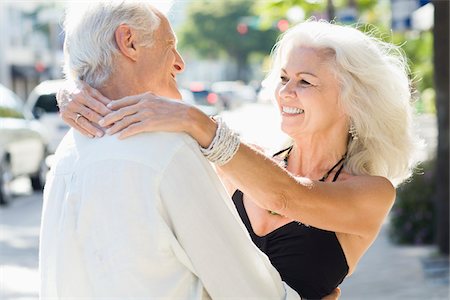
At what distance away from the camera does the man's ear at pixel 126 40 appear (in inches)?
98.5

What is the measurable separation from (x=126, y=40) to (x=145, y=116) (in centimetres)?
23

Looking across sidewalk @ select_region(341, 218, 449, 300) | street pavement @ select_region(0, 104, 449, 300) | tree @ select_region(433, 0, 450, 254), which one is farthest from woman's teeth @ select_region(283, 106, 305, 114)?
tree @ select_region(433, 0, 450, 254)

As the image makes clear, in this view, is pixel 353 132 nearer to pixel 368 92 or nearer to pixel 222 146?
pixel 368 92

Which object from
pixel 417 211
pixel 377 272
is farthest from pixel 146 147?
pixel 417 211

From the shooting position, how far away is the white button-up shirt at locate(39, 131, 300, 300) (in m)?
2.34

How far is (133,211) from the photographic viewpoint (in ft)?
7.70

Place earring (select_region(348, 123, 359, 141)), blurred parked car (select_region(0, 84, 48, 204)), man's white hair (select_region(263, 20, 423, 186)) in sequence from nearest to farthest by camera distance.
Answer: man's white hair (select_region(263, 20, 423, 186))
earring (select_region(348, 123, 359, 141))
blurred parked car (select_region(0, 84, 48, 204))

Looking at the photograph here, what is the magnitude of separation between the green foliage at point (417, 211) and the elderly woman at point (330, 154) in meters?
7.18

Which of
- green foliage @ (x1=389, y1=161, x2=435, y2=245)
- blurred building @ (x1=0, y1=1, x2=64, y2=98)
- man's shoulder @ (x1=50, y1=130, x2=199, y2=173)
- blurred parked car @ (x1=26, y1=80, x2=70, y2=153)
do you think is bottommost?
blurred building @ (x1=0, y1=1, x2=64, y2=98)

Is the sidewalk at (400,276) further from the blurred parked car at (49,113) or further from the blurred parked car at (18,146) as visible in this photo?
the blurred parked car at (49,113)

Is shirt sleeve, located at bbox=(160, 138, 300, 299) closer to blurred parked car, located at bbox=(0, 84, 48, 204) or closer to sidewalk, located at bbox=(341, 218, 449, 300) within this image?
sidewalk, located at bbox=(341, 218, 449, 300)

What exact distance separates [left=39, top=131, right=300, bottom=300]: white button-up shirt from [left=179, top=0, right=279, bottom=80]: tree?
89.8 metres

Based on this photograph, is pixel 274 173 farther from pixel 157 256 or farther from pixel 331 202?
pixel 157 256

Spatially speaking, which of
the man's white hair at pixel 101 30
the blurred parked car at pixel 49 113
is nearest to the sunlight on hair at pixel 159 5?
the man's white hair at pixel 101 30
